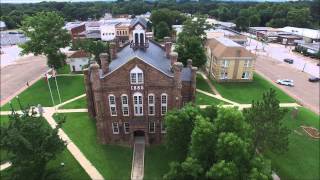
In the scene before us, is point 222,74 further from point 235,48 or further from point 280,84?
point 280,84

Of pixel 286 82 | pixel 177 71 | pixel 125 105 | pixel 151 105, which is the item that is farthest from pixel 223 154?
pixel 286 82

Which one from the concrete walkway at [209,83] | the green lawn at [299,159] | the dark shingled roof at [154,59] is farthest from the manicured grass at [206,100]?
the green lawn at [299,159]

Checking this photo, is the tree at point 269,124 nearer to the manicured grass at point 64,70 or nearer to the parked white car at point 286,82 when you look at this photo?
the parked white car at point 286,82

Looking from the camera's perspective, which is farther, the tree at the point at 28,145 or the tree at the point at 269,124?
the tree at the point at 269,124

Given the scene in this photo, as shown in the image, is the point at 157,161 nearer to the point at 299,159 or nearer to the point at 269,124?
the point at 269,124

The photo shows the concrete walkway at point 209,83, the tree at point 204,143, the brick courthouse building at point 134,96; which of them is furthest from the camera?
the concrete walkway at point 209,83

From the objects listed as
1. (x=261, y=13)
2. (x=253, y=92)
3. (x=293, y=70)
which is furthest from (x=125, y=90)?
(x=261, y=13)

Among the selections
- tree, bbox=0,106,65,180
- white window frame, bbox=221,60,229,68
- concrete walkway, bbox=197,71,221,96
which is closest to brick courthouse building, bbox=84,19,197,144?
tree, bbox=0,106,65,180
